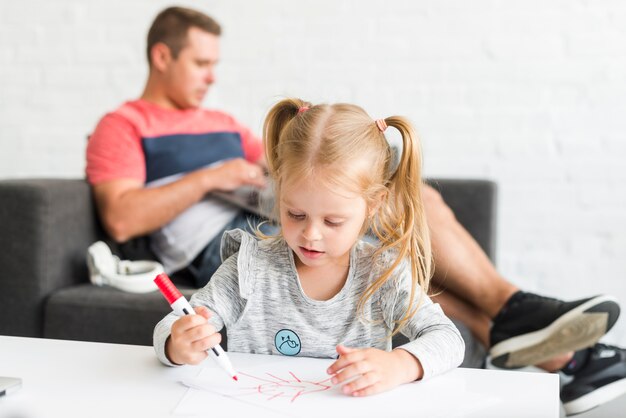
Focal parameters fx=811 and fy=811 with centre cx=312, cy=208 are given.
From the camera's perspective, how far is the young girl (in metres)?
1.00

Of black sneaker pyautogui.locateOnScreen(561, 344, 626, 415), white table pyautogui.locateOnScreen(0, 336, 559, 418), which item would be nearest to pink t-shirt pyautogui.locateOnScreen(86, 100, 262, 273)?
black sneaker pyautogui.locateOnScreen(561, 344, 626, 415)

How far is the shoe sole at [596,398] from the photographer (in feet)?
5.73

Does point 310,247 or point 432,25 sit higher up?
point 432,25

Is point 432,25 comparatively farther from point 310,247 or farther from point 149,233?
point 310,247

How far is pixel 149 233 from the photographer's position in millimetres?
2078

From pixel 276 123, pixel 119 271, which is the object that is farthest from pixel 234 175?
pixel 276 123

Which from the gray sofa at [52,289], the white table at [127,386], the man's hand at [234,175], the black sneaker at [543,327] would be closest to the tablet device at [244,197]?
the man's hand at [234,175]

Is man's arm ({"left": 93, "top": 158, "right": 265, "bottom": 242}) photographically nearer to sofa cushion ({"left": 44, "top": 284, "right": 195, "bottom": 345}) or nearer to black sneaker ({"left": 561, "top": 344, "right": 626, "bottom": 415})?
sofa cushion ({"left": 44, "top": 284, "right": 195, "bottom": 345})

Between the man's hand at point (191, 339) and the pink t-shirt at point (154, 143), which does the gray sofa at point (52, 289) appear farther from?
the man's hand at point (191, 339)

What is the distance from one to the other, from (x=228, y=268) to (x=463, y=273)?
90 centimetres

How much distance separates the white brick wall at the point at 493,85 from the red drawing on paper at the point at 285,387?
181cm

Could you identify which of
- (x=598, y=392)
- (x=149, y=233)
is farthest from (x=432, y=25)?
(x=598, y=392)

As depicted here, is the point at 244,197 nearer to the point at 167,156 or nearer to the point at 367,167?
the point at 167,156

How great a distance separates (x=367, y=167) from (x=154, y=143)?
3.93 ft
